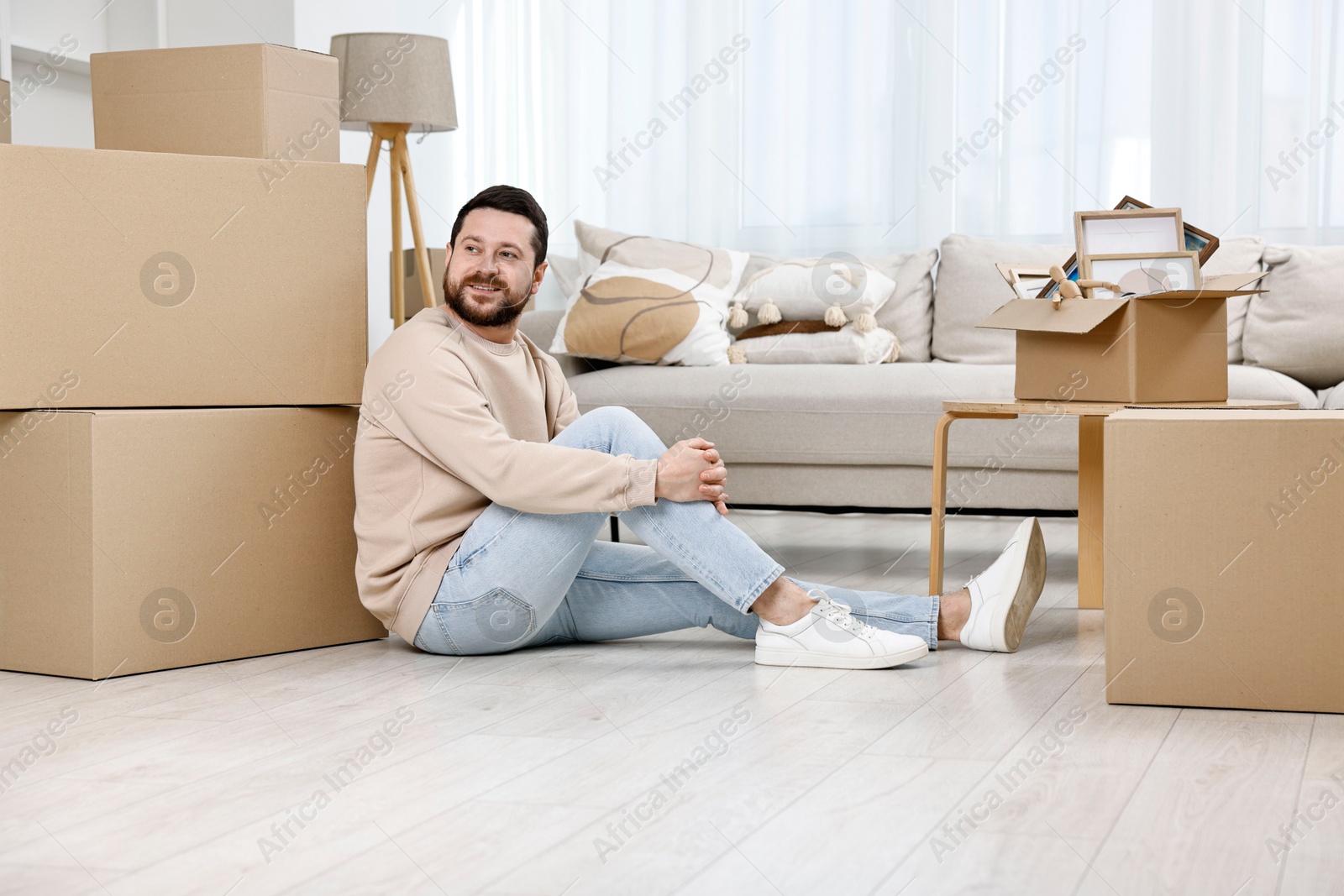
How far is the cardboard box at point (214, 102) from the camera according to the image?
1.88m

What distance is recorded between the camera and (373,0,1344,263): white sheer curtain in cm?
373

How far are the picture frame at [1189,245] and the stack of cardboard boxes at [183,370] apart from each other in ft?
3.70

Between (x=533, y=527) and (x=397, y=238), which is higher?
(x=397, y=238)

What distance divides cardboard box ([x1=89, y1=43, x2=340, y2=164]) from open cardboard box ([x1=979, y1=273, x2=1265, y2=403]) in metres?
1.16

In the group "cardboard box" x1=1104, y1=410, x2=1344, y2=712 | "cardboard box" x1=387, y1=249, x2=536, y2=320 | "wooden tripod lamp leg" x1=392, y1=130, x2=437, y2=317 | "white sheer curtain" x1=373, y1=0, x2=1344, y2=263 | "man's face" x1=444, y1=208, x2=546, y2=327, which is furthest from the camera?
"cardboard box" x1=387, y1=249, x2=536, y2=320

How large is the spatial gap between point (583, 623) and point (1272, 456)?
1.00 m

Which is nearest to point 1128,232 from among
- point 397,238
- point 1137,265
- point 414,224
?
point 1137,265

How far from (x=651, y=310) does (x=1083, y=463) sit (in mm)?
1212

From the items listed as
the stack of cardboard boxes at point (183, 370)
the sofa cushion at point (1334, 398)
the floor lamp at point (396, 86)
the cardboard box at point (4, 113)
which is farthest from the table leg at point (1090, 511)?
the cardboard box at point (4, 113)

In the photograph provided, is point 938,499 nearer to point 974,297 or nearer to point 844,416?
point 844,416

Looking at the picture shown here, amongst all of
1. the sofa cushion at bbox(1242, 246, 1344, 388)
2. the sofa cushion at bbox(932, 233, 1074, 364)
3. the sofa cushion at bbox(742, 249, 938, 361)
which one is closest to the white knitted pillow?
the sofa cushion at bbox(742, 249, 938, 361)

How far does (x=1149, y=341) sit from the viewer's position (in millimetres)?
1937

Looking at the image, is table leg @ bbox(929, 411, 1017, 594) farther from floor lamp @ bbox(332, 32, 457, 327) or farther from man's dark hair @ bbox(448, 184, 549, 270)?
floor lamp @ bbox(332, 32, 457, 327)

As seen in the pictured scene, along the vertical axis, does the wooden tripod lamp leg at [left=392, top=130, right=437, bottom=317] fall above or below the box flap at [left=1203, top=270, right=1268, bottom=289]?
above
